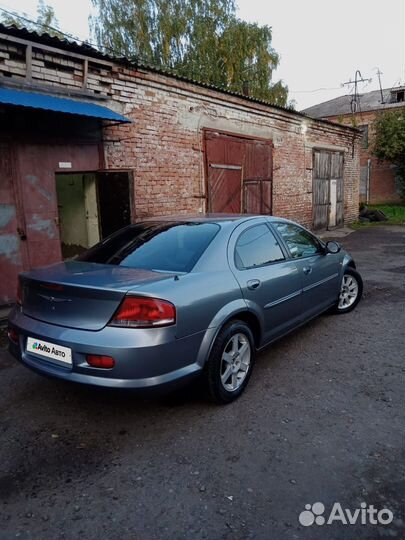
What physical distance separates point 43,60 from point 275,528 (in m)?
6.35

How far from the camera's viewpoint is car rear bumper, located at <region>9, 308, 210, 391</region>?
7.71 feet

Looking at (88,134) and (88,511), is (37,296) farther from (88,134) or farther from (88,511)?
(88,134)

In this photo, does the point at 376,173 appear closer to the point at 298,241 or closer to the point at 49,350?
the point at 298,241

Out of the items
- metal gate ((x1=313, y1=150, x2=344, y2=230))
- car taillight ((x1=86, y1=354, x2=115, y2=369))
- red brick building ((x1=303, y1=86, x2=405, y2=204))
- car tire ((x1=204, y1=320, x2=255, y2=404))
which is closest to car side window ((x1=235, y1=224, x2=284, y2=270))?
car tire ((x1=204, y1=320, x2=255, y2=404))

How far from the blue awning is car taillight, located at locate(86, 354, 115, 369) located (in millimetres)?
3530

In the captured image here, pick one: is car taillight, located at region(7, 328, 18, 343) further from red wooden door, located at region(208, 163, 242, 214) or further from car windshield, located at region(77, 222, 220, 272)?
red wooden door, located at region(208, 163, 242, 214)

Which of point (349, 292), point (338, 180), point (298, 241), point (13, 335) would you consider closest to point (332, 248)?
point (298, 241)

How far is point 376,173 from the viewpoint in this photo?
26.6 metres

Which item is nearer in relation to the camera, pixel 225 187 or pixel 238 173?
pixel 225 187

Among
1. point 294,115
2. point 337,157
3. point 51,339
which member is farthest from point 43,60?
point 337,157

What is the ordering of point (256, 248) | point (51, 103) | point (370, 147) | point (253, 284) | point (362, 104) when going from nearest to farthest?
point (253, 284)
point (256, 248)
point (51, 103)
point (370, 147)
point (362, 104)

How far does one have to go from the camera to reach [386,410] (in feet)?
9.37

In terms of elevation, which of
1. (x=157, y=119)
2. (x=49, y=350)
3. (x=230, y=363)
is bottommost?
(x=230, y=363)

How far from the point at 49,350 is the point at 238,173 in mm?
7947
